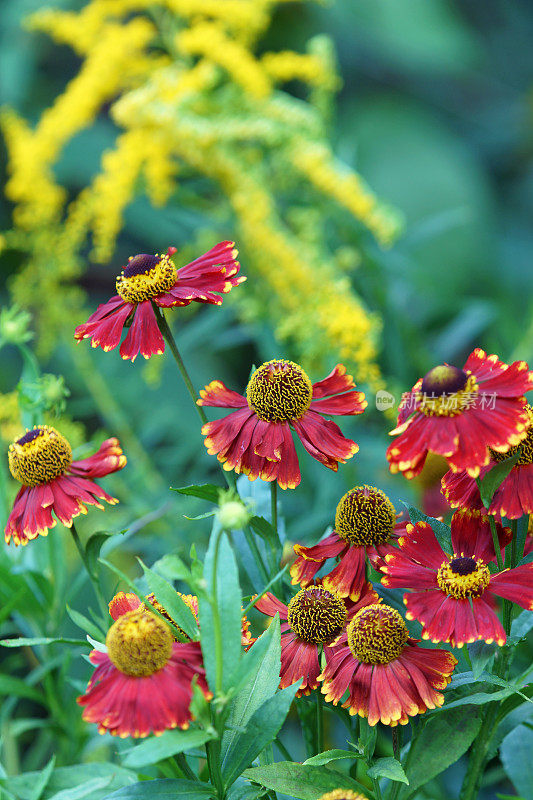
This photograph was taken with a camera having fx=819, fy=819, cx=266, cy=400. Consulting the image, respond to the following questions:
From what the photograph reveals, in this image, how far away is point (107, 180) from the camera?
90 cm

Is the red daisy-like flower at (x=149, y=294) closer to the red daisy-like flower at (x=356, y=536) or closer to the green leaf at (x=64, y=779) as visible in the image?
the red daisy-like flower at (x=356, y=536)

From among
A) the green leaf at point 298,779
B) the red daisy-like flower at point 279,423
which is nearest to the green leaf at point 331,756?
the green leaf at point 298,779

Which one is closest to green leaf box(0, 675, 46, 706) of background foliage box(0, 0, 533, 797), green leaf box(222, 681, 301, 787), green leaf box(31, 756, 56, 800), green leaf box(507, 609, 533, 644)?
background foliage box(0, 0, 533, 797)

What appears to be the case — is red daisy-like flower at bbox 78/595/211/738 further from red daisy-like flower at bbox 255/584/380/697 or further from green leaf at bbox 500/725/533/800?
green leaf at bbox 500/725/533/800

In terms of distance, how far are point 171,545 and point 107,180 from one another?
1.32ft

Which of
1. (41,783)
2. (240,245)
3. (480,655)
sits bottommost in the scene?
(41,783)

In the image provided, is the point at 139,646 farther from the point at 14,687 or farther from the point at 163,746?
the point at 14,687

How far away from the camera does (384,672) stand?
1.20 ft

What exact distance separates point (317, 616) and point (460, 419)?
12cm

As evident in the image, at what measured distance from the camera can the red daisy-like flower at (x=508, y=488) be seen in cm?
35

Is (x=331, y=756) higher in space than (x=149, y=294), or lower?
lower

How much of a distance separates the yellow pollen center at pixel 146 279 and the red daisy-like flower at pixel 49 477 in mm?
78

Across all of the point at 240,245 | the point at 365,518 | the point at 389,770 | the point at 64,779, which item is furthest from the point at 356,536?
the point at 240,245

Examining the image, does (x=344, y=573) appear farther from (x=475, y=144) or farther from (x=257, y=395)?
(x=475, y=144)
